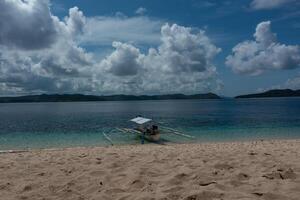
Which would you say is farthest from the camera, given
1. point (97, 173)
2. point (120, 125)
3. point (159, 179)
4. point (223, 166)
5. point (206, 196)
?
point (120, 125)

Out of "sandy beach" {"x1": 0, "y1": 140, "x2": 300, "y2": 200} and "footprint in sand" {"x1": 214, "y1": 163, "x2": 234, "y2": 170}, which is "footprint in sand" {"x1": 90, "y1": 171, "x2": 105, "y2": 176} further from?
"footprint in sand" {"x1": 214, "y1": 163, "x2": 234, "y2": 170}

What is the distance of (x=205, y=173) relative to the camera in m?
6.57

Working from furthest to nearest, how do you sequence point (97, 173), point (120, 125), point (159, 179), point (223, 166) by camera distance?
1. point (120, 125)
2. point (223, 166)
3. point (97, 173)
4. point (159, 179)

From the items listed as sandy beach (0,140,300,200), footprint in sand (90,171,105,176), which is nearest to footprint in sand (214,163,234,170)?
sandy beach (0,140,300,200)

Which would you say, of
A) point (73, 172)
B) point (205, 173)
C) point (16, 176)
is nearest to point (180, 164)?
point (205, 173)

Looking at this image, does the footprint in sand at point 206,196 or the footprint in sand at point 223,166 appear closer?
the footprint in sand at point 206,196

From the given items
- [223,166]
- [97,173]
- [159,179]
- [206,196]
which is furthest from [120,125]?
[206,196]

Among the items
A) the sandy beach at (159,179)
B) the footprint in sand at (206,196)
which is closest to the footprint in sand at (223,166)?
the sandy beach at (159,179)

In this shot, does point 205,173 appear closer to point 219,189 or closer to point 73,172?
point 219,189

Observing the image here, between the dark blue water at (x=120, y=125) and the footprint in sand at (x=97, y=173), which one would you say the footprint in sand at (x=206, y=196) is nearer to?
the footprint in sand at (x=97, y=173)

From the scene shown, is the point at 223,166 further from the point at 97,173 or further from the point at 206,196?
the point at 97,173

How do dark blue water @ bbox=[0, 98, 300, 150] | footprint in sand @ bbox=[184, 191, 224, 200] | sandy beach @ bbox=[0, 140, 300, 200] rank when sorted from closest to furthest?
footprint in sand @ bbox=[184, 191, 224, 200] → sandy beach @ bbox=[0, 140, 300, 200] → dark blue water @ bbox=[0, 98, 300, 150]

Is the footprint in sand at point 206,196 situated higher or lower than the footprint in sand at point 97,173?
higher

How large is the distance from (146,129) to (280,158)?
64.1 feet
